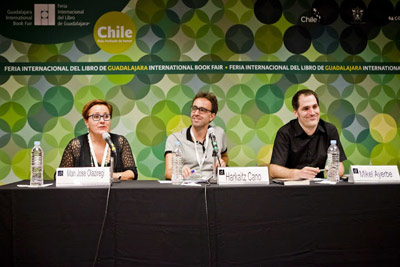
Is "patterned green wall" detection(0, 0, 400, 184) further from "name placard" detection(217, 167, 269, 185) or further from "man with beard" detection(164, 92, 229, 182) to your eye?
"name placard" detection(217, 167, 269, 185)

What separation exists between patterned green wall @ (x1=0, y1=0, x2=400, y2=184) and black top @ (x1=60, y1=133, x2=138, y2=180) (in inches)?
28.1

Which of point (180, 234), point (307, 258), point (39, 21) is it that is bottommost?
point (307, 258)

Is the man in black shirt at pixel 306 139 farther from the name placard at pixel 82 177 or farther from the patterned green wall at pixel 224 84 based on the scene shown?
the name placard at pixel 82 177

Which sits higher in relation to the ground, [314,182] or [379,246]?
[314,182]

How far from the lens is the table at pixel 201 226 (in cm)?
202

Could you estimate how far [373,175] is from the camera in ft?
7.23

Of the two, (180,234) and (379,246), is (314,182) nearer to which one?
(379,246)

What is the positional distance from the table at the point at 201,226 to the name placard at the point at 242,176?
4.0 inches

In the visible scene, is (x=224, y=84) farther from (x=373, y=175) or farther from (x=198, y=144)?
(x=373, y=175)

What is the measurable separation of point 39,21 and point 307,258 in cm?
321

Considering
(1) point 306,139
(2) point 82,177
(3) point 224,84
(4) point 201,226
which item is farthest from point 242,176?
(3) point 224,84

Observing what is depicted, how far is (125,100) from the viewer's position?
12.1ft

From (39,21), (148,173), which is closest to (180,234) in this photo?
(148,173)

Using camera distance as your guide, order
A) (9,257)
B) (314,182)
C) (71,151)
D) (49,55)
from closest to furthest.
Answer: (9,257) → (314,182) → (71,151) → (49,55)
